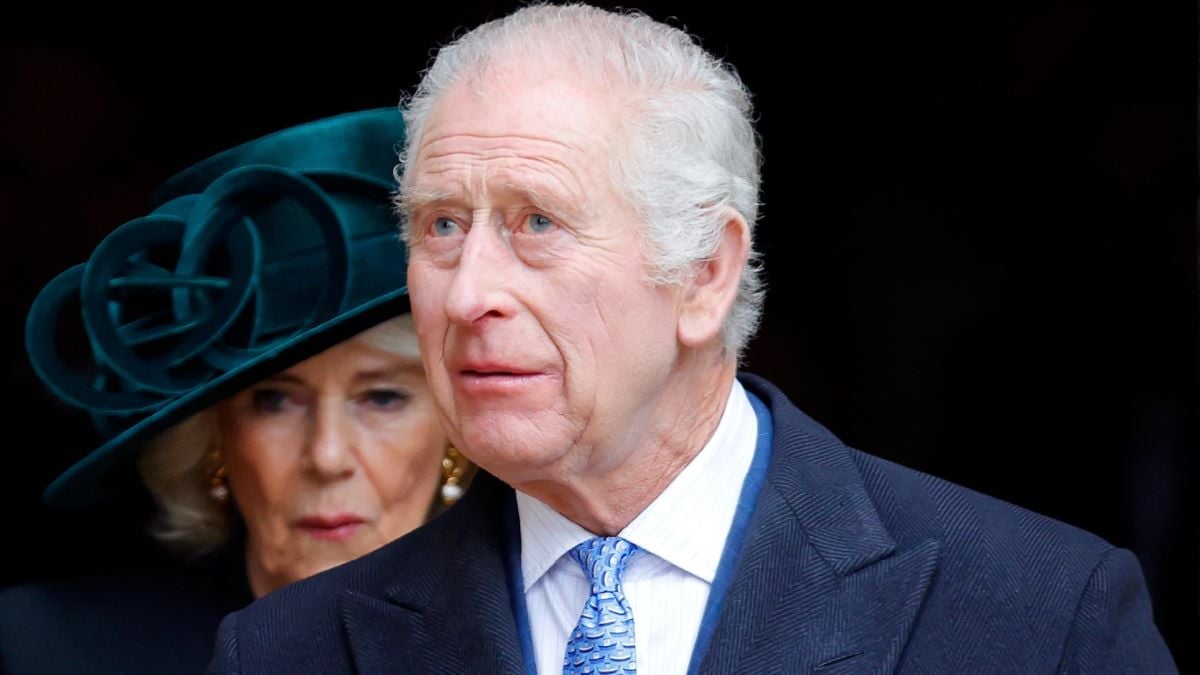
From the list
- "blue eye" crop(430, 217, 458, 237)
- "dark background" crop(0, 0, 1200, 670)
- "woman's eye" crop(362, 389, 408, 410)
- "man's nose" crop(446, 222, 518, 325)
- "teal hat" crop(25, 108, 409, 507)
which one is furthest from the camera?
"dark background" crop(0, 0, 1200, 670)

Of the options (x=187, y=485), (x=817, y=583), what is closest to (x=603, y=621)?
(x=817, y=583)

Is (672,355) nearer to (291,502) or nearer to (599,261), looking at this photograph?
(599,261)

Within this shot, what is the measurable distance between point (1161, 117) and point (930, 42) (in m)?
0.45

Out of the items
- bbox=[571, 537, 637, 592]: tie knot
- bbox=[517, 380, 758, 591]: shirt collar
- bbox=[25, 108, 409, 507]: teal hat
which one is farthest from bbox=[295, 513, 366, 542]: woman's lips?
bbox=[571, 537, 637, 592]: tie knot

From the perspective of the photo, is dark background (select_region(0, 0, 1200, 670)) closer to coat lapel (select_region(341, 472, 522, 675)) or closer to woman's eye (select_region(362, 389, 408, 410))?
woman's eye (select_region(362, 389, 408, 410))

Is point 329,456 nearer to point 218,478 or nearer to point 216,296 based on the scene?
point 218,478

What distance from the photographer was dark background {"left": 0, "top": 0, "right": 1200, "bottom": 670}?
311cm

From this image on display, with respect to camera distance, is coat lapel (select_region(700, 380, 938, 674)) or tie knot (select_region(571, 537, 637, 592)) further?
tie knot (select_region(571, 537, 637, 592))

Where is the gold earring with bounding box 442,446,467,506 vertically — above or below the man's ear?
below

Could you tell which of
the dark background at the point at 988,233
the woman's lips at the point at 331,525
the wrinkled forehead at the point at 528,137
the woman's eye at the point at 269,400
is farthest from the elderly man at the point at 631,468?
the dark background at the point at 988,233

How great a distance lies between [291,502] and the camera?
2771 millimetres

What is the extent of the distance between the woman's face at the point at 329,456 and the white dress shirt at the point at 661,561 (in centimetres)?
36

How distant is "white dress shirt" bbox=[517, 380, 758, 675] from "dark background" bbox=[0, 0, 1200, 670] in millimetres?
760

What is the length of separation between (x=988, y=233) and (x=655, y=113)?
1064mm
